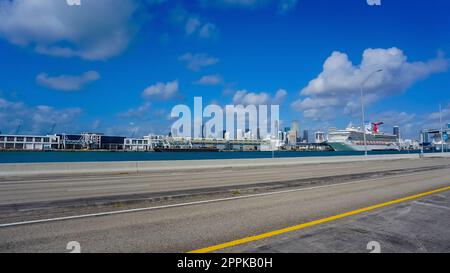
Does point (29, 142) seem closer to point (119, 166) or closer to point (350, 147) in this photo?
point (350, 147)

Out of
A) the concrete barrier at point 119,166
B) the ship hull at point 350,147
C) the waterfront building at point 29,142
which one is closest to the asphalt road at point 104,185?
the concrete barrier at point 119,166

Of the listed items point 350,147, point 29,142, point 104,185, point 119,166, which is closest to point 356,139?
point 350,147

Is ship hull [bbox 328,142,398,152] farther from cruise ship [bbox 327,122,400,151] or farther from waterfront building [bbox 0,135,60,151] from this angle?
waterfront building [bbox 0,135,60,151]

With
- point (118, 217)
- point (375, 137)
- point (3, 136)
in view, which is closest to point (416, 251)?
point (118, 217)

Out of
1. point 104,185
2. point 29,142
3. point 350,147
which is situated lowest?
point 104,185

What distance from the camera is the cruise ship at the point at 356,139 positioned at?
10619cm

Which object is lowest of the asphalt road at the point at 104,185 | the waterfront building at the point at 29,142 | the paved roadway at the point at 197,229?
the asphalt road at the point at 104,185

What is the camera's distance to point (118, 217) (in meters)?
6.81

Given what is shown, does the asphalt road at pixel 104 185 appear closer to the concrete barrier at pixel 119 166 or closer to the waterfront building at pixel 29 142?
the concrete barrier at pixel 119 166

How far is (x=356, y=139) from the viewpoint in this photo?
10744 cm

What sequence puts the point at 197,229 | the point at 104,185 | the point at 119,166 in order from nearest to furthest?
the point at 197,229, the point at 104,185, the point at 119,166

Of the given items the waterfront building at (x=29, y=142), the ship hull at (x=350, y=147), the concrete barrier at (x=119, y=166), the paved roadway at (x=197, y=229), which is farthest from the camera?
the waterfront building at (x=29, y=142)
